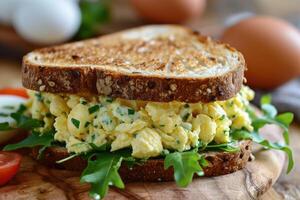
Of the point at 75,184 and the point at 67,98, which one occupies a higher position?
the point at 67,98

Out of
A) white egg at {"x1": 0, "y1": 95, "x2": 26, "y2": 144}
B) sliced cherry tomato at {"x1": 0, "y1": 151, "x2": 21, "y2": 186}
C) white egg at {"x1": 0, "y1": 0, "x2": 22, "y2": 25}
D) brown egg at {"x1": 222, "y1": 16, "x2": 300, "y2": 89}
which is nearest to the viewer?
sliced cherry tomato at {"x1": 0, "y1": 151, "x2": 21, "y2": 186}

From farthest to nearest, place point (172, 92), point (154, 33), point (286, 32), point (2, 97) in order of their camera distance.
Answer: point (286, 32) < point (154, 33) < point (2, 97) < point (172, 92)

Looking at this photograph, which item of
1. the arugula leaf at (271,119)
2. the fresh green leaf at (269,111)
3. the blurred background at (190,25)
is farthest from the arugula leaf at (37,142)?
the blurred background at (190,25)

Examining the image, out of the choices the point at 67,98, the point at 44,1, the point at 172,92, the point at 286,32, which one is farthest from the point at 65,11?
the point at 172,92

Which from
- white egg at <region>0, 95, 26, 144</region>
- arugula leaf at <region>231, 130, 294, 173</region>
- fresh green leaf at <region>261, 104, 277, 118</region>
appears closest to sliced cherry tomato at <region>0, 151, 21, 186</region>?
white egg at <region>0, 95, 26, 144</region>

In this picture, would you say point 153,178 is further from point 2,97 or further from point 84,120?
point 2,97

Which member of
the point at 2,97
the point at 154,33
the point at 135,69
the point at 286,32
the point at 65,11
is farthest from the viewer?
the point at 65,11

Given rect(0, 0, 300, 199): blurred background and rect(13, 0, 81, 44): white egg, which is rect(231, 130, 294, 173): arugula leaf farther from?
rect(13, 0, 81, 44): white egg

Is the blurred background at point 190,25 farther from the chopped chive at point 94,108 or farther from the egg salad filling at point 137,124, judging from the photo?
the chopped chive at point 94,108
